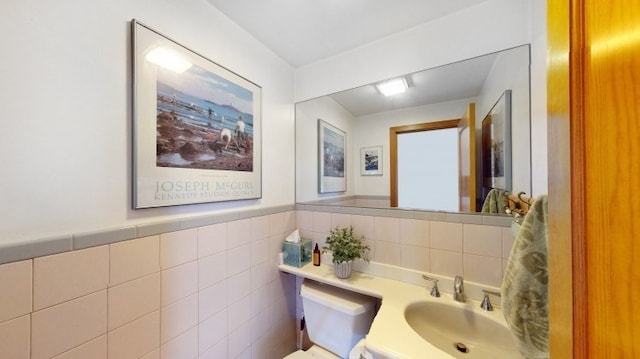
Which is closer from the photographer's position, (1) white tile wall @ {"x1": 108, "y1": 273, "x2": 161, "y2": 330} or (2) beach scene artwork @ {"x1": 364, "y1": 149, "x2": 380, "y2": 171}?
(1) white tile wall @ {"x1": 108, "y1": 273, "x2": 161, "y2": 330}

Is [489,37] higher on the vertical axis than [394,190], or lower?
higher

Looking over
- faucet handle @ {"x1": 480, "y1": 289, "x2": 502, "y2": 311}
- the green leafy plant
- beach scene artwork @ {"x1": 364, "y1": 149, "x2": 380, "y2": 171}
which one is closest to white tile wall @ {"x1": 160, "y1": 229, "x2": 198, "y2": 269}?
the green leafy plant

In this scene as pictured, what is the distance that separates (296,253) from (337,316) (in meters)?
0.45

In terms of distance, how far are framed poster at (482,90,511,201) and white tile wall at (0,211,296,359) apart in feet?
4.11

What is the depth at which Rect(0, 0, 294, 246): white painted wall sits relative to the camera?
24.0 inches

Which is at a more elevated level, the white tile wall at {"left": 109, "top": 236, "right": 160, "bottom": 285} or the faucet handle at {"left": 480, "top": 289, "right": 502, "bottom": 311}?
the white tile wall at {"left": 109, "top": 236, "right": 160, "bottom": 285}

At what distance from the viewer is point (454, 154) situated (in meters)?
1.25

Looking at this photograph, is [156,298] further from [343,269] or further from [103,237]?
[343,269]

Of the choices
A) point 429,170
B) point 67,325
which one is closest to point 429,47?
point 429,170

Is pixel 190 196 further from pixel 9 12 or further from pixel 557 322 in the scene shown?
pixel 557 322

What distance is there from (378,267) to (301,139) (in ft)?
3.44

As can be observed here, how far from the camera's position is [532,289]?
0.52 meters

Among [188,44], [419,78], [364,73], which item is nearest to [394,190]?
[419,78]

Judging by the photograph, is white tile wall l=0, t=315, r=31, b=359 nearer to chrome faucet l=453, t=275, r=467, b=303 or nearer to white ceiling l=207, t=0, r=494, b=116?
white ceiling l=207, t=0, r=494, b=116
